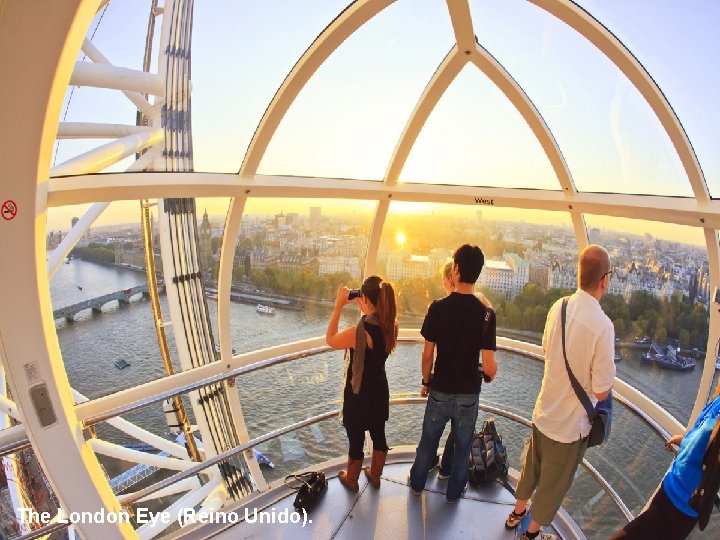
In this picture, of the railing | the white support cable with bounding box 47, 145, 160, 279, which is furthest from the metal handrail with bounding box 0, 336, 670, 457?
the white support cable with bounding box 47, 145, 160, 279

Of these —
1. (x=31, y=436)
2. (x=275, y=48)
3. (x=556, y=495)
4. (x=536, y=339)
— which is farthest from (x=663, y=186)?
(x=31, y=436)

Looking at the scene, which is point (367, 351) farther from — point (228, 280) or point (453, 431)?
point (228, 280)

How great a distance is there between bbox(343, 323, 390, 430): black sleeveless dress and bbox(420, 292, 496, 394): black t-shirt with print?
0.34 m

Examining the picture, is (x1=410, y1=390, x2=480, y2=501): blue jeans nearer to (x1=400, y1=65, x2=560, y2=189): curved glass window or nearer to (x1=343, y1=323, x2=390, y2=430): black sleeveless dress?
(x1=343, y1=323, x2=390, y2=430): black sleeveless dress

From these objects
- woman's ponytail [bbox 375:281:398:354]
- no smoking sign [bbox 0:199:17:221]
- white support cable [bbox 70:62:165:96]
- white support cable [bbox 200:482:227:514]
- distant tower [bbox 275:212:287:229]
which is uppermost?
white support cable [bbox 70:62:165:96]

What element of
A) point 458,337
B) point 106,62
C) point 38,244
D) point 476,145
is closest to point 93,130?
point 106,62

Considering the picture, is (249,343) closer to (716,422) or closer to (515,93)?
(515,93)

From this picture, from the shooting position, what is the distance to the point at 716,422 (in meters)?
1.92

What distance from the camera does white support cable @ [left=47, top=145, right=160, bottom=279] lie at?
512 cm

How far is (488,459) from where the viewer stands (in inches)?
142

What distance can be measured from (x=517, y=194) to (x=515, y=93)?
0.86 meters

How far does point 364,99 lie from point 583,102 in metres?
2.05

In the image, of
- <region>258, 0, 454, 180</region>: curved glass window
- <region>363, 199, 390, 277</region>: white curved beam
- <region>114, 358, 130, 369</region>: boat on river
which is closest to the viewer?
<region>258, 0, 454, 180</region>: curved glass window

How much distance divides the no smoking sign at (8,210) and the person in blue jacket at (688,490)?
3.46 meters
